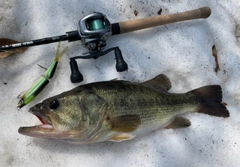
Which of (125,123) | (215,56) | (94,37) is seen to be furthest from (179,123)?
(94,37)

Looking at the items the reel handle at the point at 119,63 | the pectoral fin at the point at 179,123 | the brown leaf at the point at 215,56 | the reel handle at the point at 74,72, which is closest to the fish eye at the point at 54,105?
the reel handle at the point at 74,72

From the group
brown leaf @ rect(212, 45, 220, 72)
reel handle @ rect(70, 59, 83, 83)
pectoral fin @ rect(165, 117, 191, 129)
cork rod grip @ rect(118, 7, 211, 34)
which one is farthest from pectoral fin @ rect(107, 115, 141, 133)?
brown leaf @ rect(212, 45, 220, 72)

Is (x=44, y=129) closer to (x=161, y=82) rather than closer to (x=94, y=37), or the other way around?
(x=94, y=37)

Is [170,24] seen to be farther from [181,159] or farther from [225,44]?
[181,159]

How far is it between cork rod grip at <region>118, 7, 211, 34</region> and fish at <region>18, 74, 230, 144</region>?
58 centimetres

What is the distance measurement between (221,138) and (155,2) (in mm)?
1654

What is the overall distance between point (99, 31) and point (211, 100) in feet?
4.37

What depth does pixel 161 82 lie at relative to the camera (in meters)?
3.20

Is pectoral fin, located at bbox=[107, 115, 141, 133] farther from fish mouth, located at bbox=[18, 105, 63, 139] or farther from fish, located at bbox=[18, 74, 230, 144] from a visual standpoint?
fish mouth, located at bbox=[18, 105, 63, 139]

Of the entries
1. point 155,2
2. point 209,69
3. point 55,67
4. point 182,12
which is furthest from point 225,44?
point 55,67

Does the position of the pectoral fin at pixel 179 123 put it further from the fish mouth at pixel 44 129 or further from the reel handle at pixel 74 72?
the fish mouth at pixel 44 129

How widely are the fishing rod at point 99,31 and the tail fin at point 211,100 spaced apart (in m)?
0.78

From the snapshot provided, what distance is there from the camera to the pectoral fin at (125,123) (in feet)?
8.99

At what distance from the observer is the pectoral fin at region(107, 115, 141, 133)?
8.99ft
